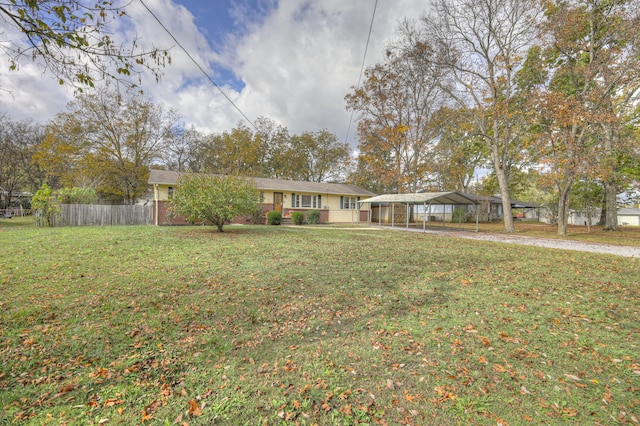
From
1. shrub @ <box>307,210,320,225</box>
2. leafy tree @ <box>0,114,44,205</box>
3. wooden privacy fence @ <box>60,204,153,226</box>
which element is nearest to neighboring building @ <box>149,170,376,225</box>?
wooden privacy fence @ <box>60,204,153,226</box>

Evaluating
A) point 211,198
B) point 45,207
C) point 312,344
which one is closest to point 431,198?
point 211,198

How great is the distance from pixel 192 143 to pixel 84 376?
34138mm

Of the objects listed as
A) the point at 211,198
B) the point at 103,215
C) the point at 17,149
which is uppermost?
the point at 17,149

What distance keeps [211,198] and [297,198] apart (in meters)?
11.2

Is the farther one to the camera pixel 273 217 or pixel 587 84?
pixel 273 217

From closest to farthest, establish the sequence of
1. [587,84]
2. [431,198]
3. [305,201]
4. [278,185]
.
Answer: [587,84], [431,198], [278,185], [305,201]

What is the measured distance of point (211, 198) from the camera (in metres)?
10.9

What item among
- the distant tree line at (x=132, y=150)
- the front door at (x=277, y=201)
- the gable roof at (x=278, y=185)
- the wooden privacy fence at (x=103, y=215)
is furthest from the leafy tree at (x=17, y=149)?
the front door at (x=277, y=201)

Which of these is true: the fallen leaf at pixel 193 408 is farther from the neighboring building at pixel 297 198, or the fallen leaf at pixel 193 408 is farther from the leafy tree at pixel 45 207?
the leafy tree at pixel 45 207

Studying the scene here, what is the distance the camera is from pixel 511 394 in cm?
235

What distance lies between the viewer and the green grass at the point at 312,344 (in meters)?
2.19

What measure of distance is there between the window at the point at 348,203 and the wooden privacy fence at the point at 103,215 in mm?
14907

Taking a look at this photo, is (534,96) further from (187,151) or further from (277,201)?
(187,151)

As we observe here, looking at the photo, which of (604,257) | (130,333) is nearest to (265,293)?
(130,333)
